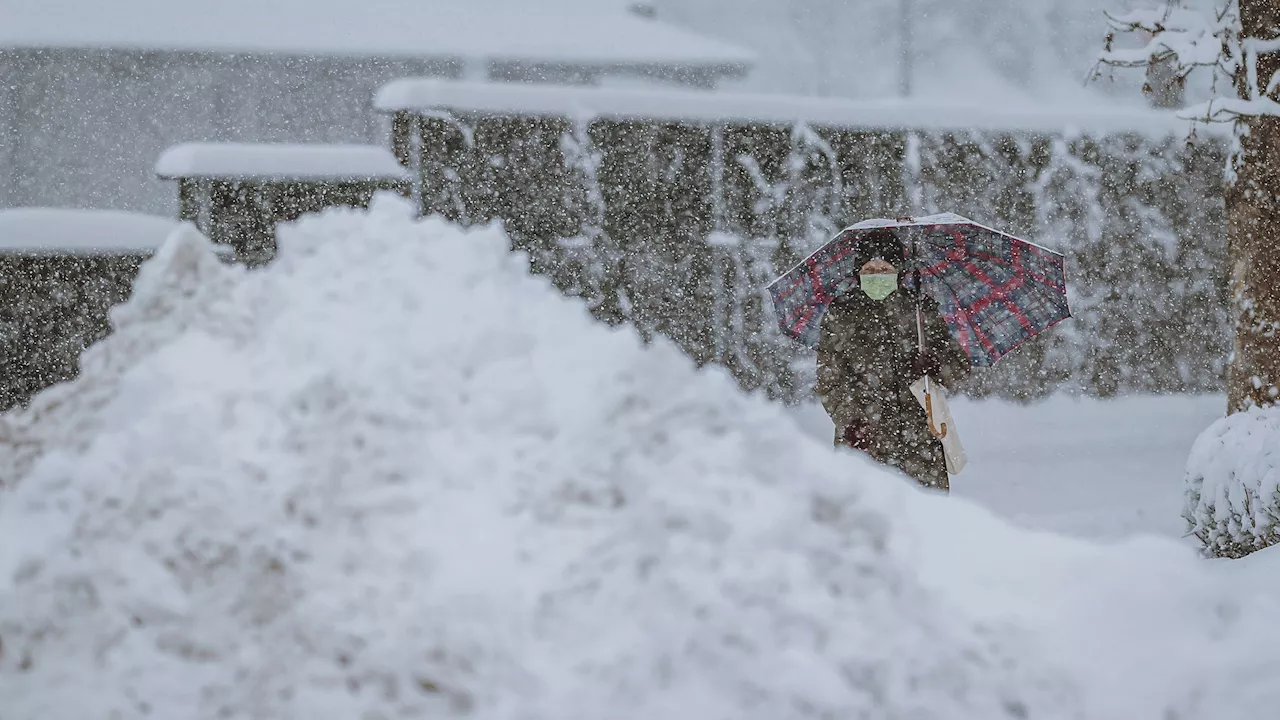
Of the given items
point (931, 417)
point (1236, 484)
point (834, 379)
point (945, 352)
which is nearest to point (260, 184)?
point (834, 379)

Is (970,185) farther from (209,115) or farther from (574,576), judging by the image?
(209,115)

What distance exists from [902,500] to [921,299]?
120 inches

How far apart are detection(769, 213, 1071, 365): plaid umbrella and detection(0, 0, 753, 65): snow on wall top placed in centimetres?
1267

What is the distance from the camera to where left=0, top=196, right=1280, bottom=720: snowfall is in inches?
82.2

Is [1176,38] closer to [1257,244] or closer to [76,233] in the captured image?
[1257,244]

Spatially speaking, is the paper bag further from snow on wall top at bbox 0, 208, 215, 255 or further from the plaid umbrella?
snow on wall top at bbox 0, 208, 215, 255

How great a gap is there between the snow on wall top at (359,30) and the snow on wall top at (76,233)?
10102 mm

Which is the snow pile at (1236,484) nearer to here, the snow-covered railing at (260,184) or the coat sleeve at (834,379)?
the coat sleeve at (834,379)

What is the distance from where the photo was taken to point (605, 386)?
2.41m

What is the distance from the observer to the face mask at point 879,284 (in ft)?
16.9

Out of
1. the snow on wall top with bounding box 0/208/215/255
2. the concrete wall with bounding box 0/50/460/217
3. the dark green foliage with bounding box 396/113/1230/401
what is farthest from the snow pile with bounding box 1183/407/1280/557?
the concrete wall with bounding box 0/50/460/217

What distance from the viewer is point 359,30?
18.6 meters

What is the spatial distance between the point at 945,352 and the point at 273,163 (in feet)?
17.7

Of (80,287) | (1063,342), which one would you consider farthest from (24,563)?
(1063,342)
